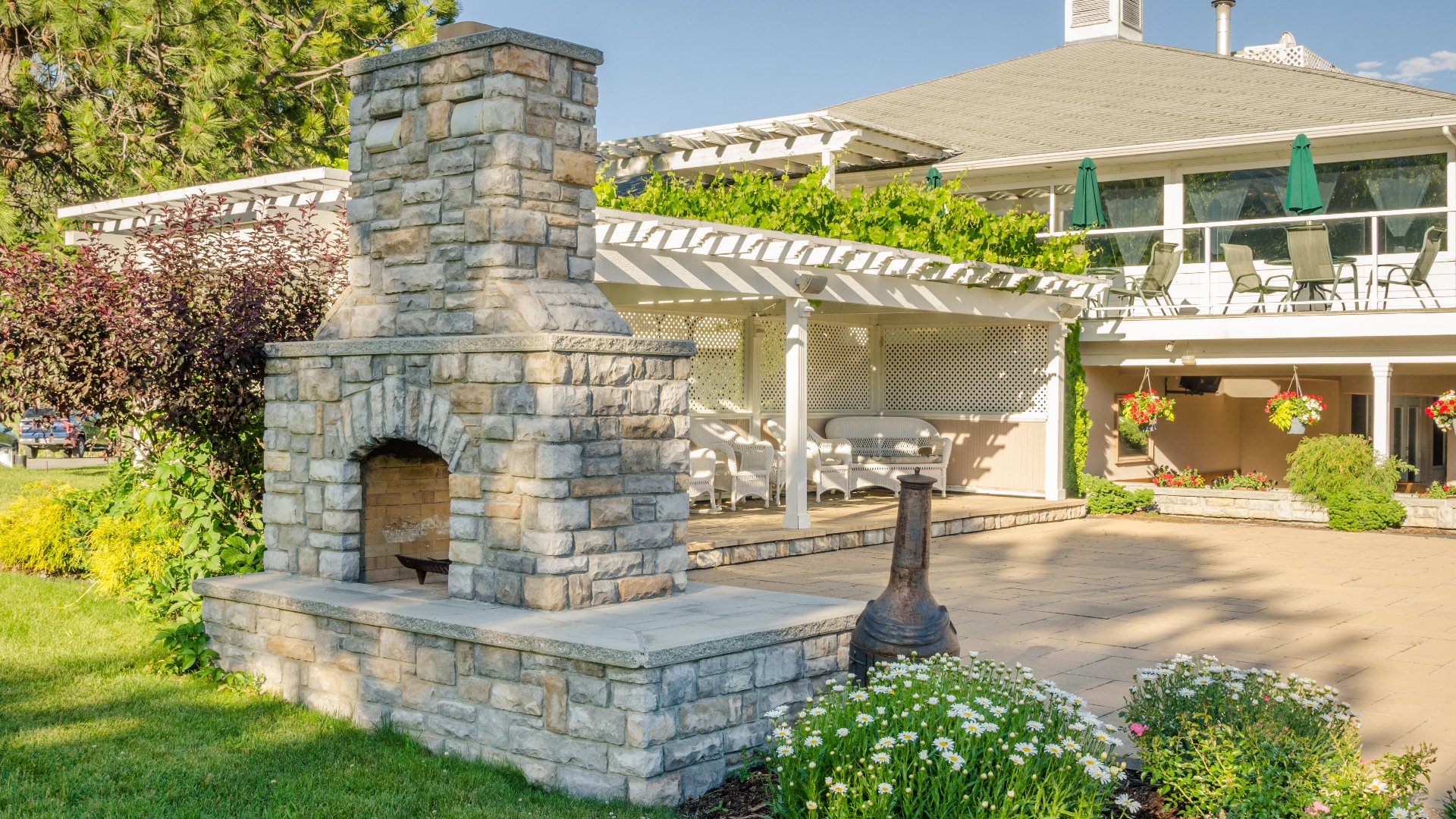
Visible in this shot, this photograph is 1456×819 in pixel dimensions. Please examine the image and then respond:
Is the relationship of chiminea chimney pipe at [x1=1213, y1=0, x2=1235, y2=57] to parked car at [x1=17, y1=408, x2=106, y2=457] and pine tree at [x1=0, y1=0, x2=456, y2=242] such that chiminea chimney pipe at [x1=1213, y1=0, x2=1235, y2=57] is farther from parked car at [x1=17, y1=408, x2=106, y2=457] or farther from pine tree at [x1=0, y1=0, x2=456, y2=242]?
parked car at [x1=17, y1=408, x2=106, y2=457]

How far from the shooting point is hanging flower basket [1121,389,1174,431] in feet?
47.1

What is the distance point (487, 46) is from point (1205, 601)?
233 inches

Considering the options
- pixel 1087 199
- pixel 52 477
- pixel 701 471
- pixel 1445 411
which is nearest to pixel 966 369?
pixel 1087 199

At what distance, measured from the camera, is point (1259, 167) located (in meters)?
15.3

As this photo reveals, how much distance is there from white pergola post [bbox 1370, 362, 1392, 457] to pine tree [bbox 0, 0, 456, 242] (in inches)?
413

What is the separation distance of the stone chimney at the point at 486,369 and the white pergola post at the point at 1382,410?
33.4 feet

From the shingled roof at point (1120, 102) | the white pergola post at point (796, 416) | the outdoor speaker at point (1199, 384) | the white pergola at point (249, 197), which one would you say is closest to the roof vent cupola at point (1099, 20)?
the shingled roof at point (1120, 102)

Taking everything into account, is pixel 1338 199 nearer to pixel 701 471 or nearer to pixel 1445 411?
pixel 1445 411

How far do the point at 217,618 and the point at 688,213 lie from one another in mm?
5407

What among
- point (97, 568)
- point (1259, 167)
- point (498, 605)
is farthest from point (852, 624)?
point (1259, 167)

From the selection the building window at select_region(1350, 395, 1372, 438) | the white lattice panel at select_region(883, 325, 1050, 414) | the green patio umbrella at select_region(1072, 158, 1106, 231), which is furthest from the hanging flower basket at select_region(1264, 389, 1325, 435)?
the building window at select_region(1350, 395, 1372, 438)

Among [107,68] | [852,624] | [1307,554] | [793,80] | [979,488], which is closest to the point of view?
[852,624]

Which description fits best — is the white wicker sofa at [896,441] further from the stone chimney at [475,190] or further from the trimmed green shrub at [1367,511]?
the stone chimney at [475,190]

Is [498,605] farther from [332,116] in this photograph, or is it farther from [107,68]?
[332,116]
